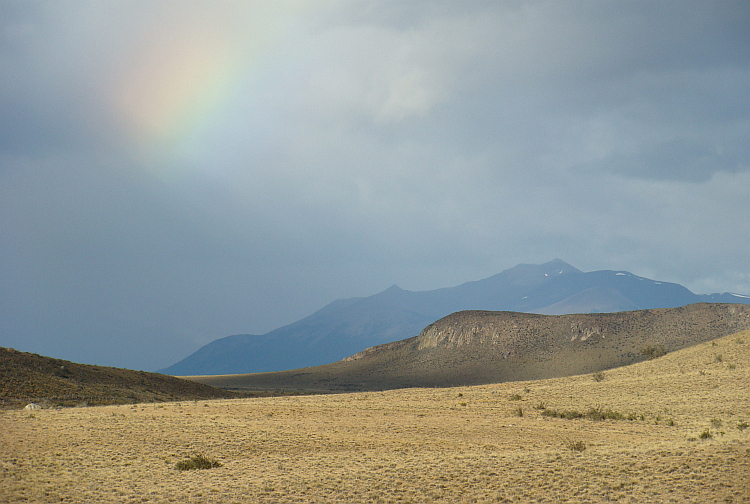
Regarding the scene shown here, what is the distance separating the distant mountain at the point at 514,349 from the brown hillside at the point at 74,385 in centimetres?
2945

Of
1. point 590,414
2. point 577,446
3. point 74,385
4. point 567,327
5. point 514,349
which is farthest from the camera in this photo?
point 567,327

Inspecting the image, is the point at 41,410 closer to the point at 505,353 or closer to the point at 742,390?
the point at 742,390

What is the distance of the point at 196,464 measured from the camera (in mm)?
18766

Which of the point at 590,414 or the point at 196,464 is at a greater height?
the point at 196,464

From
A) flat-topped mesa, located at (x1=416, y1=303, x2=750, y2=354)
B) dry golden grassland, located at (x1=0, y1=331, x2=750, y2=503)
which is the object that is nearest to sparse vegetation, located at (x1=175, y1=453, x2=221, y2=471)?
dry golden grassland, located at (x1=0, y1=331, x2=750, y2=503)

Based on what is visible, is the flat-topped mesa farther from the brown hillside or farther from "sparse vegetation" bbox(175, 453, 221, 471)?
"sparse vegetation" bbox(175, 453, 221, 471)

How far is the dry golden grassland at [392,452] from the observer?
15.6 metres

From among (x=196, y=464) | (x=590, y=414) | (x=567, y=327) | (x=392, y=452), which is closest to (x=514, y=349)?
(x=567, y=327)

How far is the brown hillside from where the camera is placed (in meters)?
38.7

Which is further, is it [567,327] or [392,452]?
[567,327]

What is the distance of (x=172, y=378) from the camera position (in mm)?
63188

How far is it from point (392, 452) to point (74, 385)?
120ft

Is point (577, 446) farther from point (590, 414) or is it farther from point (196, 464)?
point (196, 464)

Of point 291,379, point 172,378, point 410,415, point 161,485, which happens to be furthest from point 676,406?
point 291,379
